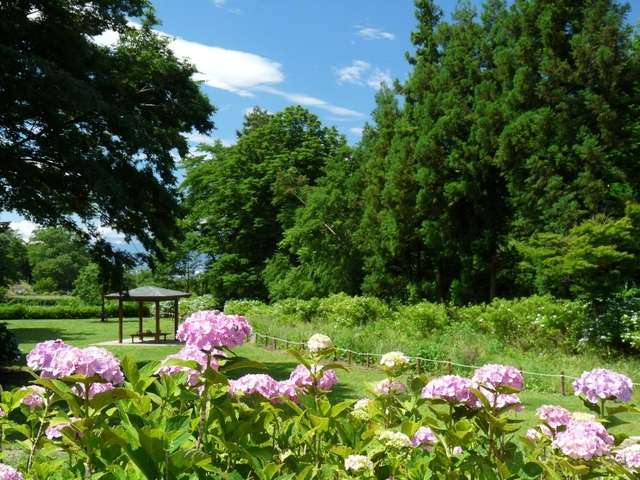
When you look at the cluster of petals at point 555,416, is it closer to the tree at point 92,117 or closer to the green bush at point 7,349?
the tree at point 92,117

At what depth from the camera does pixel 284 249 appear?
31203 mm

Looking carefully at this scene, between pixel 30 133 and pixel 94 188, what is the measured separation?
1.86 meters

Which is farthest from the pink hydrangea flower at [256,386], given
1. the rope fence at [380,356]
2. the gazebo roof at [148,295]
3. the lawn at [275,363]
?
the gazebo roof at [148,295]

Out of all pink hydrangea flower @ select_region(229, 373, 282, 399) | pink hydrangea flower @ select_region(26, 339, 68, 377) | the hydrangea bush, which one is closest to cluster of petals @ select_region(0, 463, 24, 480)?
the hydrangea bush

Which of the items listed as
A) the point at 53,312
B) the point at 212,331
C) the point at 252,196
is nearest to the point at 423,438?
the point at 212,331

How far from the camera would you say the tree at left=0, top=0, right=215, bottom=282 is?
10.5 m

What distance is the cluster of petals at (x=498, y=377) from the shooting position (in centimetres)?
233

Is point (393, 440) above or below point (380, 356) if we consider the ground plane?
above

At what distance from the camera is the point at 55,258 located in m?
80.7

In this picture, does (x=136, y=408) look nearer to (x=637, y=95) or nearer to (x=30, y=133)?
(x=30, y=133)

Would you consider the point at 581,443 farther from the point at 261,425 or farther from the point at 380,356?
the point at 380,356

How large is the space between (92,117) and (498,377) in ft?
37.8

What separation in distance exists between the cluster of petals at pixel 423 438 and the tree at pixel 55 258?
80163 mm

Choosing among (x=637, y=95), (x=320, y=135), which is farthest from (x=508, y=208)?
(x=320, y=135)
